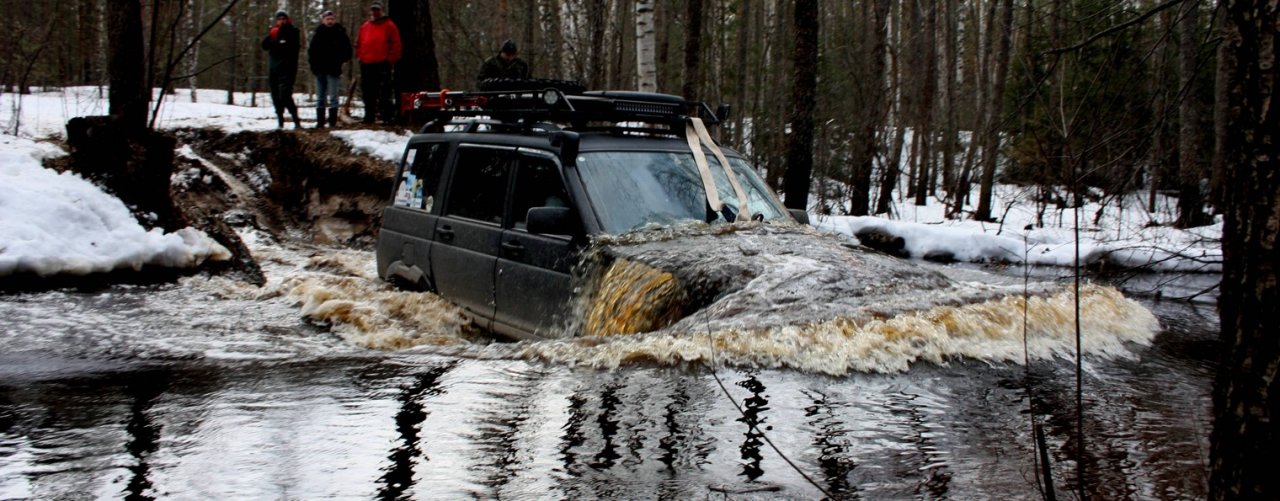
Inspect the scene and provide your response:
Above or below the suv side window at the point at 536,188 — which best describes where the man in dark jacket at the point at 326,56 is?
above

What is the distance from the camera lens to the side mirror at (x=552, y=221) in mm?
5625

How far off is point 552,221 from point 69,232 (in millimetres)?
5339

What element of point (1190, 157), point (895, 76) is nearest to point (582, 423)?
point (1190, 157)

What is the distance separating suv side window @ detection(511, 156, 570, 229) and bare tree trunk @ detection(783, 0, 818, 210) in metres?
7.09

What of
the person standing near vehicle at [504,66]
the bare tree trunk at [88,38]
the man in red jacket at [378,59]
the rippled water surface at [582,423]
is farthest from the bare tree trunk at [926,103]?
the bare tree trunk at [88,38]

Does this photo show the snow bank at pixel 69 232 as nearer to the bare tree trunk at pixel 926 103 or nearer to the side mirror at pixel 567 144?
the side mirror at pixel 567 144

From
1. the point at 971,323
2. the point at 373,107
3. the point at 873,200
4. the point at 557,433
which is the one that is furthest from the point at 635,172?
the point at 873,200

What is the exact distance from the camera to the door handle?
19.9 ft

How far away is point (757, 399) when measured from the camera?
3.94m

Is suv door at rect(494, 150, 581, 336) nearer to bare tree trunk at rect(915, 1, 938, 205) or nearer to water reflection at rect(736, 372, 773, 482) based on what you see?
water reflection at rect(736, 372, 773, 482)

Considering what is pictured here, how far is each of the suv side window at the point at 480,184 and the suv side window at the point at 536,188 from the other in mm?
137

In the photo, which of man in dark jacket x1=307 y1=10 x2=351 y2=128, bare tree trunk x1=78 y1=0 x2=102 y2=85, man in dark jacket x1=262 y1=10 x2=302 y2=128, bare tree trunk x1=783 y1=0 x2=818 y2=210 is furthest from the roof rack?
bare tree trunk x1=78 y1=0 x2=102 y2=85

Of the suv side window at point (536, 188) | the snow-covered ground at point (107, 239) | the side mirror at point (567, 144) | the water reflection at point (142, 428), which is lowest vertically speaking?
the water reflection at point (142, 428)

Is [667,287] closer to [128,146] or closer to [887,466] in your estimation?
[887,466]
